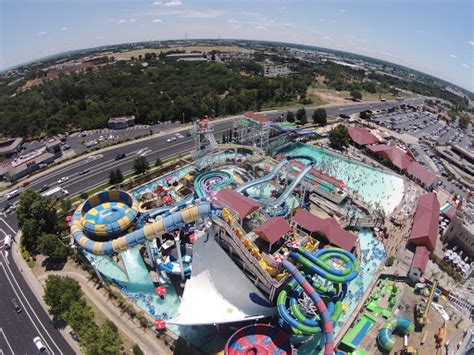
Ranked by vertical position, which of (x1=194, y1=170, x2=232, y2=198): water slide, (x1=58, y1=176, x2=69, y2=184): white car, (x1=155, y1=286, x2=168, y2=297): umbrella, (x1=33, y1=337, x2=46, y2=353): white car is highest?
(x1=194, y1=170, x2=232, y2=198): water slide

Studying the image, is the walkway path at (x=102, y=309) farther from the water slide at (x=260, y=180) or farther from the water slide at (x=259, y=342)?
the water slide at (x=260, y=180)

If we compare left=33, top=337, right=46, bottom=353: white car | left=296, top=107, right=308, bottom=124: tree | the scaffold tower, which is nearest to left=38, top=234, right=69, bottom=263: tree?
left=33, top=337, right=46, bottom=353: white car

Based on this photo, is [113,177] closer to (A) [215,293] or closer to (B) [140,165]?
(B) [140,165]

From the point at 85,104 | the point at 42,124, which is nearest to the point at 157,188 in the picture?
the point at 42,124

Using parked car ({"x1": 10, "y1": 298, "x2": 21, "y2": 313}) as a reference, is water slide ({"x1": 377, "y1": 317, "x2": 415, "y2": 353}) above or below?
above

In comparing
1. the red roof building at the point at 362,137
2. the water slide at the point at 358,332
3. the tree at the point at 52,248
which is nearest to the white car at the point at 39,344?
the tree at the point at 52,248

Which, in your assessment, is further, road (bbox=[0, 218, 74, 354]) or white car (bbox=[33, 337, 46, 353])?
road (bbox=[0, 218, 74, 354])

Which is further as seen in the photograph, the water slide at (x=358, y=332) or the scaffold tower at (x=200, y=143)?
the scaffold tower at (x=200, y=143)

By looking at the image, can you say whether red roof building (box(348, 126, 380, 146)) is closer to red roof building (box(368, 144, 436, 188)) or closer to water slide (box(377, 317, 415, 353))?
red roof building (box(368, 144, 436, 188))
